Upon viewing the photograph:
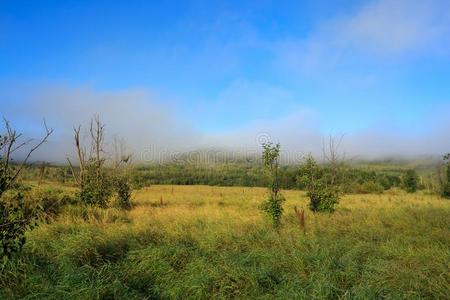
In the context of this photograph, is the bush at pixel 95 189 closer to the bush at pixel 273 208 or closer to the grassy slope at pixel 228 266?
the bush at pixel 273 208

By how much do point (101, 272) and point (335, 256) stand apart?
4306 mm

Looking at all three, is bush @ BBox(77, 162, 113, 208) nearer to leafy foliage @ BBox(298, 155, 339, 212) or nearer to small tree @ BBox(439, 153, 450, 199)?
leafy foliage @ BBox(298, 155, 339, 212)

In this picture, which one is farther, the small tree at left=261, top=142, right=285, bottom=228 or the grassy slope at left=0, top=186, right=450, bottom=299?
the small tree at left=261, top=142, right=285, bottom=228

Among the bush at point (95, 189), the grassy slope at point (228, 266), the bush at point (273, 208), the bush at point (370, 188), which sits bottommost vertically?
the bush at point (370, 188)

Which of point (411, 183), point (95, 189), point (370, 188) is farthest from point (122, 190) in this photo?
point (411, 183)

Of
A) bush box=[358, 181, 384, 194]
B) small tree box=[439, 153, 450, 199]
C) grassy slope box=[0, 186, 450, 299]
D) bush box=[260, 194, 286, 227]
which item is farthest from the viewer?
bush box=[358, 181, 384, 194]

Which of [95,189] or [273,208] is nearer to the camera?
[273,208]

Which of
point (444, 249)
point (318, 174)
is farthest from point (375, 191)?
point (444, 249)

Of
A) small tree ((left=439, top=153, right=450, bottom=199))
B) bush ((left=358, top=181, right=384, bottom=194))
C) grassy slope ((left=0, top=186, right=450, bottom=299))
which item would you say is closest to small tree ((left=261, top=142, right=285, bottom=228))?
grassy slope ((left=0, top=186, right=450, bottom=299))

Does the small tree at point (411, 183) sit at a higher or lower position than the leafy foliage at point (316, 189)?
lower

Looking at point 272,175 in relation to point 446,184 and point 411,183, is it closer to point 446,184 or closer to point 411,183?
point 446,184

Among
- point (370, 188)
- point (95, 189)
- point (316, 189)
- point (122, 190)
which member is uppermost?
point (95, 189)

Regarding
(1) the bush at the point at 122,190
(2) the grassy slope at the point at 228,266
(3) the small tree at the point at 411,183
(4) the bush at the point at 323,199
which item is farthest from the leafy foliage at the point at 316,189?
(3) the small tree at the point at 411,183

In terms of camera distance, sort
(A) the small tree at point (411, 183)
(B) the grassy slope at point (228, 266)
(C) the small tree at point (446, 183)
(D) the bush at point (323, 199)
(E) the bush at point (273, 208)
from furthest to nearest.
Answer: (A) the small tree at point (411, 183)
(C) the small tree at point (446, 183)
(D) the bush at point (323, 199)
(E) the bush at point (273, 208)
(B) the grassy slope at point (228, 266)
